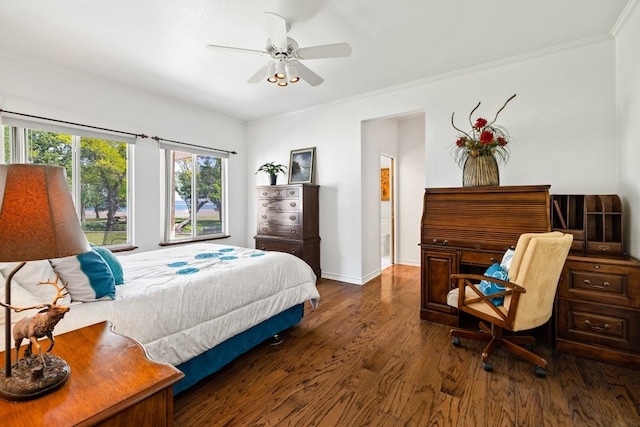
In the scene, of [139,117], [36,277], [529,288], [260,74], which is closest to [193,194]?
[139,117]

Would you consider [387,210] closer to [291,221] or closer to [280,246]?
[291,221]

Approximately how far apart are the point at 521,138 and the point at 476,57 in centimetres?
95

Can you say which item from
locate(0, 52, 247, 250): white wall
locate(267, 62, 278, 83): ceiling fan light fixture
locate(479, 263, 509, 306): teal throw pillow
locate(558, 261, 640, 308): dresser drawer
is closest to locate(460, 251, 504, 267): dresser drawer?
locate(479, 263, 509, 306): teal throw pillow

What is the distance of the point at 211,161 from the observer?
490 centimetres

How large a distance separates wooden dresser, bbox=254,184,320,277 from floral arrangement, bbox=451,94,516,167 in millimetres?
2081

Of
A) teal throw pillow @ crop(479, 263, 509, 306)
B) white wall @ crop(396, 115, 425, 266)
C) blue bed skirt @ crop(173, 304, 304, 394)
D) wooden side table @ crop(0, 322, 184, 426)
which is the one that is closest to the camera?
wooden side table @ crop(0, 322, 184, 426)

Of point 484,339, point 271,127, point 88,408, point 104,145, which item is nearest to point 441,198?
point 484,339

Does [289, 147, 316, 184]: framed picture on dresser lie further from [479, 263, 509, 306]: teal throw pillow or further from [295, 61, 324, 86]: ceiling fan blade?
[479, 263, 509, 306]: teal throw pillow

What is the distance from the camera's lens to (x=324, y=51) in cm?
231

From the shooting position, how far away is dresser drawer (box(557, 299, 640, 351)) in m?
2.05

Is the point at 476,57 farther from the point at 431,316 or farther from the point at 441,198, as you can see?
the point at 431,316

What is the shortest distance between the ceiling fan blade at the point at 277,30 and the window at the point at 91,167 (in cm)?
258

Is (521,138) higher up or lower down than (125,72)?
lower down

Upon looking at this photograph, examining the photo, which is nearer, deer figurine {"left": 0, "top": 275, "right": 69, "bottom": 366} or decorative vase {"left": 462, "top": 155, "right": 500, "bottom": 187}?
deer figurine {"left": 0, "top": 275, "right": 69, "bottom": 366}
